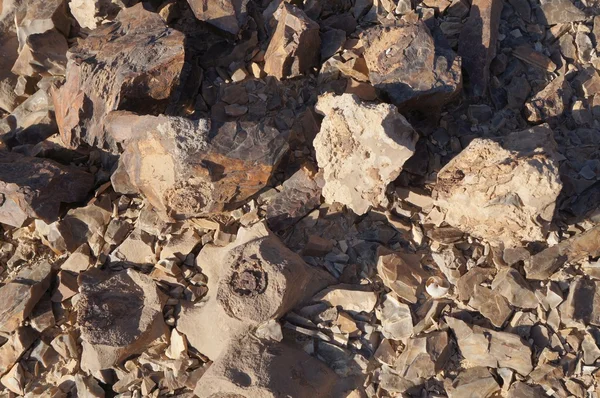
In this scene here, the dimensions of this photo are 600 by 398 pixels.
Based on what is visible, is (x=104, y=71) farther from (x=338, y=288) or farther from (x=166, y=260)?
(x=338, y=288)

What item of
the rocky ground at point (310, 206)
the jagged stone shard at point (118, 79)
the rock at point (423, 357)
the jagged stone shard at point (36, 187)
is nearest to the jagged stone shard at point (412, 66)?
the rocky ground at point (310, 206)

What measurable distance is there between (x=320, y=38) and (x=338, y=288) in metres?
1.44

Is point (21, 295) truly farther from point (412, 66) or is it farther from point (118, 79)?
point (412, 66)

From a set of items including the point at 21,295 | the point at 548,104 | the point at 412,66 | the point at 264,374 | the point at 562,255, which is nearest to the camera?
the point at 264,374

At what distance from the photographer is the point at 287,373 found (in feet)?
7.80

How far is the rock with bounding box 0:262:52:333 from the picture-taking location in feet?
9.13

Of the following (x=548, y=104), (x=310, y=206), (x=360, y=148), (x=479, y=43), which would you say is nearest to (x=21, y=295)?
(x=310, y=206)

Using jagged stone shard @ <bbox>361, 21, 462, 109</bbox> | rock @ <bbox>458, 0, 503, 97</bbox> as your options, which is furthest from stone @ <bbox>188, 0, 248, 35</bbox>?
rock @ <bbox>458, 0, 503, 97</bbox>

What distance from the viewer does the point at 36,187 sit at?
114 inches

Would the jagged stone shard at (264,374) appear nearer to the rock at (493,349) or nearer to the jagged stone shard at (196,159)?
the rock at (493,349)

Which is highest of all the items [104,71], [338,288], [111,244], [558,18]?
[558,18]

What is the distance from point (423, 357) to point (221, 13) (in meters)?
2.06

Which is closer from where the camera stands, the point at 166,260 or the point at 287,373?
the point at 287,373

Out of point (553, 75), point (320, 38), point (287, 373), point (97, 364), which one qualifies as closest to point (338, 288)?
point (287, 373)
